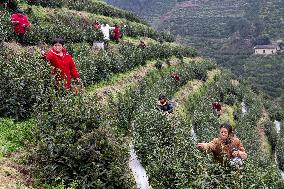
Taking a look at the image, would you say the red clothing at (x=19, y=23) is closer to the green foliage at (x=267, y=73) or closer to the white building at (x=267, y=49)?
the green foliage at (x=267, y=73)

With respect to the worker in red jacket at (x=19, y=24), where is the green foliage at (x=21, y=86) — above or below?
above

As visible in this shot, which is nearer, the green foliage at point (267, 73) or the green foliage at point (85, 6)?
the green foliage at point (85, 6)

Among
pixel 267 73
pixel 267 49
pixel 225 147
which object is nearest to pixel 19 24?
pixel 225 147

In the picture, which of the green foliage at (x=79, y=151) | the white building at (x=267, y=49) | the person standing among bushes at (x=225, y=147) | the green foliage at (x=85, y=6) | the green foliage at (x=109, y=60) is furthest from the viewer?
the white building at (x=267, y=49)

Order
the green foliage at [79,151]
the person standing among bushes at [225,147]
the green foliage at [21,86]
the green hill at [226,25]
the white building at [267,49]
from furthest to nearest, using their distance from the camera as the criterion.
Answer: the green hill at [226,25], the white building at [267,49], the green foliage at [21,86], the person standing among bushes at [225,147], the green foliage at [79,151]

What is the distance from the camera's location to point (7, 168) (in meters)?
10.6

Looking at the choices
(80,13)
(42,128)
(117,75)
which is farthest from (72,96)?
(80,13)

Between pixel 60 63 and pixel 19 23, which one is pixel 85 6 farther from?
pixel 60 63

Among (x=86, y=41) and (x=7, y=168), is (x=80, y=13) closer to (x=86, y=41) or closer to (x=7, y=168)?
(x=86, y=41)

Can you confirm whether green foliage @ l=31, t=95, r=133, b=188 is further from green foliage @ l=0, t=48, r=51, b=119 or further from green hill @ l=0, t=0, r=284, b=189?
green foliage @ l=0, t=48, r=51, b=119

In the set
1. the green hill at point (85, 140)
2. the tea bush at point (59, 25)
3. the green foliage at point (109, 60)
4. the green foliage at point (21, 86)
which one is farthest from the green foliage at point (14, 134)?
the tea bush at point (59, 25)

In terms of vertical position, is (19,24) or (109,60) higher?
(19,24)

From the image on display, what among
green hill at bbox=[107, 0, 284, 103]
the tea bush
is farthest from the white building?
the tea bush

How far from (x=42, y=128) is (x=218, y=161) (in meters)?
4.30
